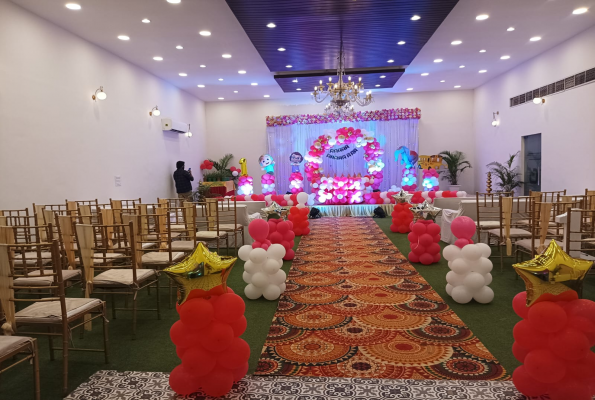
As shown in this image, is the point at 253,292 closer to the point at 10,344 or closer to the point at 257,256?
the point at 257,256

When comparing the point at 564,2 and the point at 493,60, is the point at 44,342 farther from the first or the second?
the point at 493,60

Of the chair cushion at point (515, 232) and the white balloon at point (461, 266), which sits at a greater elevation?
the chair cushion at point (515, 232)

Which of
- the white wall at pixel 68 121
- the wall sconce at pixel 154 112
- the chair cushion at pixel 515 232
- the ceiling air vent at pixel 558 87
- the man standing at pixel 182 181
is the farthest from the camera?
the man standing at pixel 182 181

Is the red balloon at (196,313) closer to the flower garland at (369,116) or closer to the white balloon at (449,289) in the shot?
the white balloon at (449,289)

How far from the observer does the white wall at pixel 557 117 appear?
7027 millimetres

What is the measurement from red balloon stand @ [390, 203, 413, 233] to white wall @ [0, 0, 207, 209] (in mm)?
5497

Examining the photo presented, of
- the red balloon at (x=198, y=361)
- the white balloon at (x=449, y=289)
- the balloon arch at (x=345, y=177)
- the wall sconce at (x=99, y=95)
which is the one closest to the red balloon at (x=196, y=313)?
the red balloon at (x=198, y=361)

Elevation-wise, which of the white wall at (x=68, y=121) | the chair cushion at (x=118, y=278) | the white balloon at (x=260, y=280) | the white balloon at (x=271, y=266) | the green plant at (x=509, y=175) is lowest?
the white balloon at (x=260, y=280)

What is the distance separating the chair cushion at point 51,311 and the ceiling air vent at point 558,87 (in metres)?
8.30

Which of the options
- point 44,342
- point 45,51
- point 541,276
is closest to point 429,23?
point 541,276

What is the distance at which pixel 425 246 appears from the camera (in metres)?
4.90

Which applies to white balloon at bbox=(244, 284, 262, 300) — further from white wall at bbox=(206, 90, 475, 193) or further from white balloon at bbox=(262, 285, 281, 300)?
white wall at bbox=(206, 90, 475, 193)

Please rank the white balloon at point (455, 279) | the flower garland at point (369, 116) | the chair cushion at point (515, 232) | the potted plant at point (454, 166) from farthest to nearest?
the flower garland at point (369, 116), the potted plant at point (454, 166), the chair cushion at point (515, 232), the white balloon at point (455, 279)

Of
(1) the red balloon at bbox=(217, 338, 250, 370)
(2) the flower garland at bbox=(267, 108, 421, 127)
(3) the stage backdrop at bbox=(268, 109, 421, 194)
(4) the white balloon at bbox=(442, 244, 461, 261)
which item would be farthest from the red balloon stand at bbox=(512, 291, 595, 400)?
(2) the flower garland at bbox=(267, 108, 421, 127)
